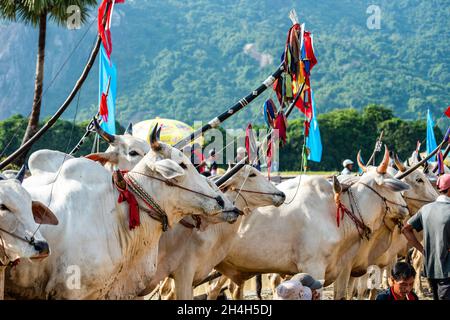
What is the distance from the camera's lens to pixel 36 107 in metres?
17.1

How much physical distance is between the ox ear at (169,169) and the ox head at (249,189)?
107 inches

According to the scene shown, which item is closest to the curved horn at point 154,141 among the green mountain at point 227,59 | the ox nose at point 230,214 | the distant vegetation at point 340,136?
the ox nose at point 230,214

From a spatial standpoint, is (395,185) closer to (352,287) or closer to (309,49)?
(309,49)

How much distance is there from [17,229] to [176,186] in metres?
2.01

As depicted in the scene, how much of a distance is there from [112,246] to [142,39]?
4892 inches

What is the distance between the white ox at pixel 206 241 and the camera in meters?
11.3

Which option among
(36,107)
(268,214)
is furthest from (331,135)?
(268,214)

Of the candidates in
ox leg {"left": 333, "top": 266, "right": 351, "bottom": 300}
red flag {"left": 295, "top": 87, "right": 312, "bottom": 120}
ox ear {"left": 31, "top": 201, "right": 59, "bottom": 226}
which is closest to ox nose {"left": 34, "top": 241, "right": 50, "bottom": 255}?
ox ear {"left": 31, "top": 201, "right": 59, "bottom": 226}

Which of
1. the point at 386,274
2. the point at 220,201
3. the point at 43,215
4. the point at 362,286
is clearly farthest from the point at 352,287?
the point at 43,215

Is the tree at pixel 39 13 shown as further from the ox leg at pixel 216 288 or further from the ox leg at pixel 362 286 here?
the ox leg at pixel 362 286

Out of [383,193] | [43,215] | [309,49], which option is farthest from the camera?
[383,193]

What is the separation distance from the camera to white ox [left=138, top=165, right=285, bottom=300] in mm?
11281

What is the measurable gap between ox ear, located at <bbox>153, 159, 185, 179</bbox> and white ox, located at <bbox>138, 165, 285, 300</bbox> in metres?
2.05

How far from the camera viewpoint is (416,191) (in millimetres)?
14734
